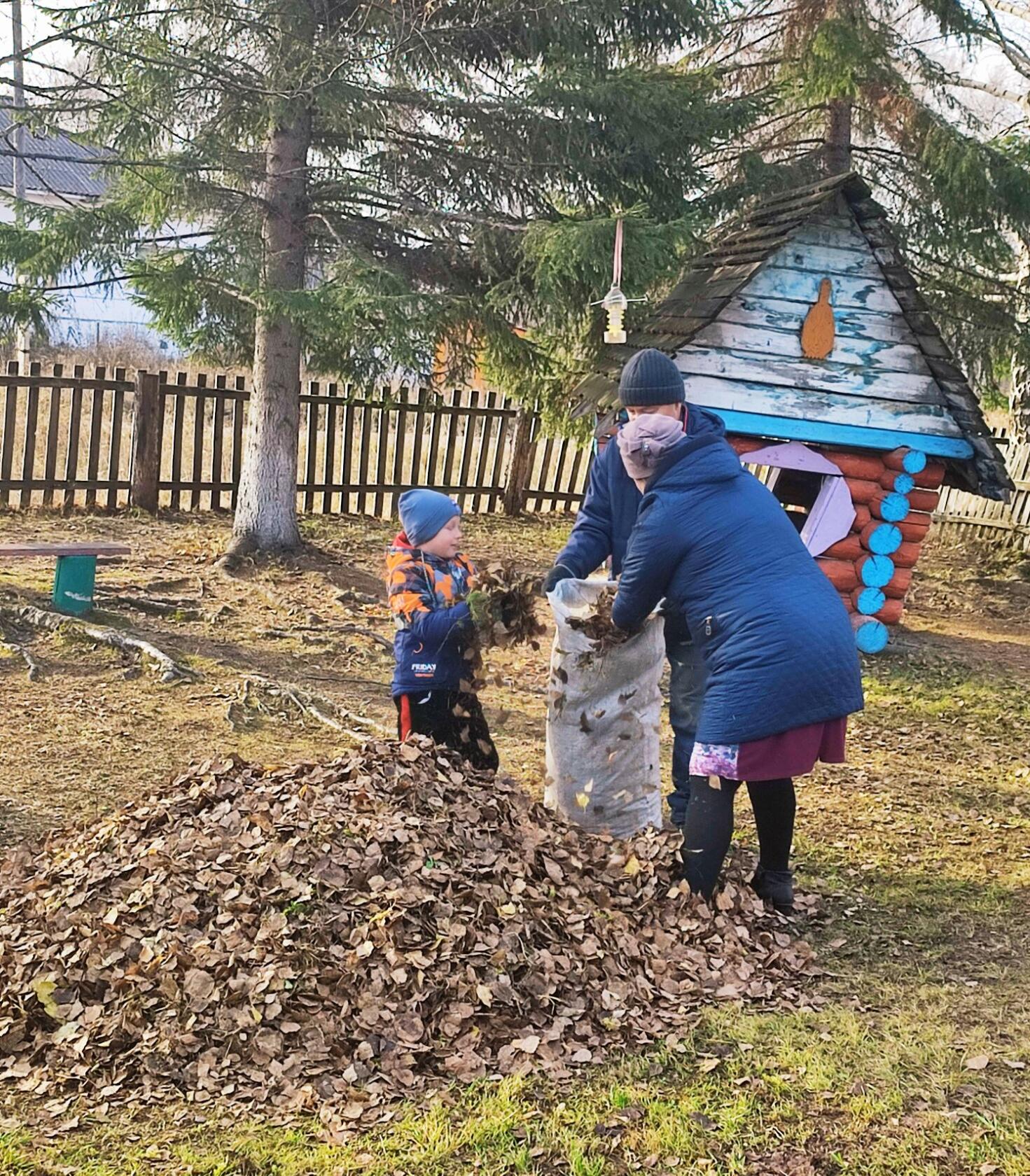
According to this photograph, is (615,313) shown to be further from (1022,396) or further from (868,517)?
(1022,396)

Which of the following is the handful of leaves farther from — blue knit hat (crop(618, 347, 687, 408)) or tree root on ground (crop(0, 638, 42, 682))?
tree root on ground (crop(0, 638, 42, 682))

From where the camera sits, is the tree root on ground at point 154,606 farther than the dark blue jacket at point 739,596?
Yes

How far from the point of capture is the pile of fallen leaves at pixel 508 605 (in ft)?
15.2

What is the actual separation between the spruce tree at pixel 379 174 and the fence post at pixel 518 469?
4.21 metres

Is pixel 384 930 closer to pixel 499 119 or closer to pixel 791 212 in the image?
pixel 791 212

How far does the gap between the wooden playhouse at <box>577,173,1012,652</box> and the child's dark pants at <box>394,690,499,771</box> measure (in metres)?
3.85

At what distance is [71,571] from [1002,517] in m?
10.7

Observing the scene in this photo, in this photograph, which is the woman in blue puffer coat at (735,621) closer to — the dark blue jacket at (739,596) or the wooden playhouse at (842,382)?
the dark blue jacket at (739,596)

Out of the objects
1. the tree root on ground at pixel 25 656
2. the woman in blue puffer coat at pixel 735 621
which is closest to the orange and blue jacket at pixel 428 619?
the woman in blue puffer coat at pixel 735 621

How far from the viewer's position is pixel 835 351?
8.65 meters

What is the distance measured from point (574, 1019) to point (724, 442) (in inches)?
80.7

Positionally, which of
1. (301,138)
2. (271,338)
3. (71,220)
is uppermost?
(301,138)

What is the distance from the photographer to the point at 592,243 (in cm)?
859

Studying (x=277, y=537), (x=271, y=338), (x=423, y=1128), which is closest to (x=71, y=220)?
(x=271, y=338)
